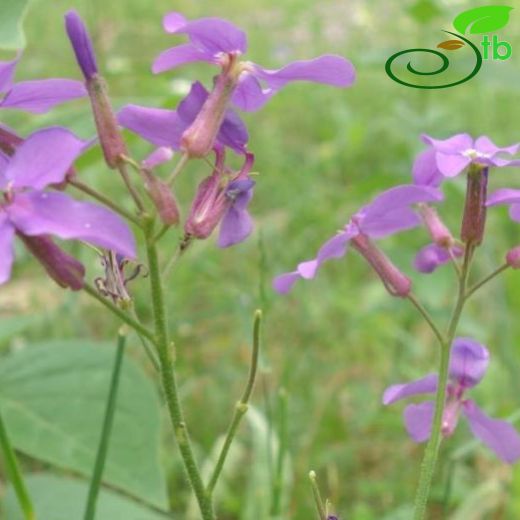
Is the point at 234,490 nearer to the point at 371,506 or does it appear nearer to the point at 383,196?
the point at 371,506

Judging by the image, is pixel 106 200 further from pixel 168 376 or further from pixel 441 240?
pixel 441 240

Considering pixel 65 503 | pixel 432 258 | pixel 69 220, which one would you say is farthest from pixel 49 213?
pixel 65 503

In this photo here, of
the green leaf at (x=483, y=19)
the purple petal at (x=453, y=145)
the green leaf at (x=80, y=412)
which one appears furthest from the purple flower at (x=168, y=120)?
the green leaf at (x=483, y=19)

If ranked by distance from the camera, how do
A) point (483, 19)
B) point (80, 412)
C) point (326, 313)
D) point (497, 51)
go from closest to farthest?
point (80, 412) → point (483, 19) → point (326, 313) → point (497, 51)

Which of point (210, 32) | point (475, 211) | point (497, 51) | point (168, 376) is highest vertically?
point (497, 51)

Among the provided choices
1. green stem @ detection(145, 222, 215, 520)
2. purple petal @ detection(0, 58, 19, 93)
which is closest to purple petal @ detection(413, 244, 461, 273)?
green stem @ detection(145, 222, 215, 520)

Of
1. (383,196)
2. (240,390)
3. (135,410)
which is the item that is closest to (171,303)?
(240,390)

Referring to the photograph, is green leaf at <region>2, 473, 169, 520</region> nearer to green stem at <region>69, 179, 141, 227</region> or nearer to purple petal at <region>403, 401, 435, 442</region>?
purple petal at <region>403, 401, 435, 442</region>
